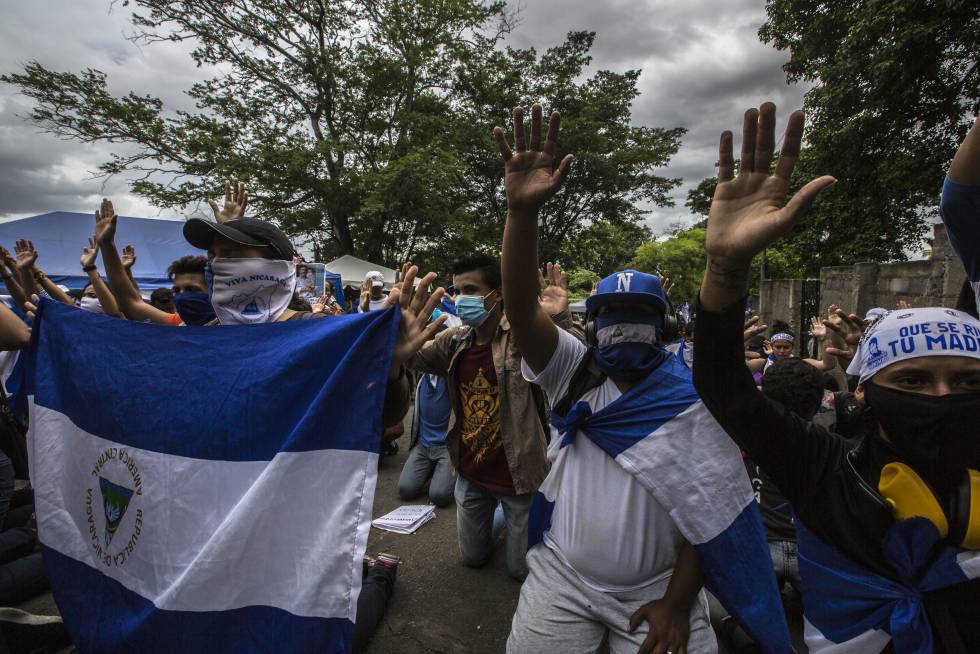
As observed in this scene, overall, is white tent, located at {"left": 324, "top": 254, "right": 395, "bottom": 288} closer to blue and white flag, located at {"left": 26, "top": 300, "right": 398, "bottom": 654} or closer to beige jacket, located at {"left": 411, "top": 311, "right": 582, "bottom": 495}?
beige jacket, located at {"left": 411, "top": 311, "right": 582, "bottom": 495}

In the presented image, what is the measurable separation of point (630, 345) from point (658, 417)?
31 centimetres

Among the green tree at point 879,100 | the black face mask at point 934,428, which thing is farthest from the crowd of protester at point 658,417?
the green tree at point 879,100

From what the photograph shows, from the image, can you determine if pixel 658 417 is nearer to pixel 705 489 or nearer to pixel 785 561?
pixel 705 489

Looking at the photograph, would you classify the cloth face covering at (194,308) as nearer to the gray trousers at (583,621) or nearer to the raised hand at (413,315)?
the raised hand at (413,315)

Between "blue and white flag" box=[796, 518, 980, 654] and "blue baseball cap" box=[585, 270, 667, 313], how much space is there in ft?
3.06

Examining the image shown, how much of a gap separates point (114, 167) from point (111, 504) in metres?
17.3

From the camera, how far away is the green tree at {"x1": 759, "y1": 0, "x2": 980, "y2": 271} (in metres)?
10.4

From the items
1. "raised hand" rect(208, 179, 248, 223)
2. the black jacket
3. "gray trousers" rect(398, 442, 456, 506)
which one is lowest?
"gray trousers" rect(398, 442, 456, 506)

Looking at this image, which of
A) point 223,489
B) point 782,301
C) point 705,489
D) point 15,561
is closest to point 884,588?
point 705,489

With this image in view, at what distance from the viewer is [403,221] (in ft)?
63.1

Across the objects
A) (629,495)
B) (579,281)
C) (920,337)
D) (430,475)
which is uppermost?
(579,281)

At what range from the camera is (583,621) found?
1.91m

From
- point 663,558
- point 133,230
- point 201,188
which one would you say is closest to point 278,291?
point 663,558

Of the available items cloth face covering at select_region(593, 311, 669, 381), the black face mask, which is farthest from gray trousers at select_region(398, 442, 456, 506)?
the black face mask
